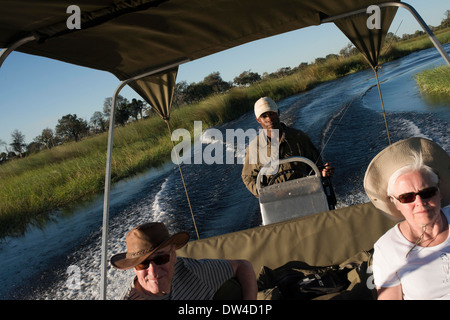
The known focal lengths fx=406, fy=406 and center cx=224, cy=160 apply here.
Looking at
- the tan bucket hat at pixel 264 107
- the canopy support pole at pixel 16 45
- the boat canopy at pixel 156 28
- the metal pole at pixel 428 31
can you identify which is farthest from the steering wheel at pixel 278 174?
the canopy support pole at pixel 16 45

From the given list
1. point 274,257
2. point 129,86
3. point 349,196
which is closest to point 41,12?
point 129,86

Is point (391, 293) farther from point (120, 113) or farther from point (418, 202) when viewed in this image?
point (120, 113)

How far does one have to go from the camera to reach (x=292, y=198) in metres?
2.74

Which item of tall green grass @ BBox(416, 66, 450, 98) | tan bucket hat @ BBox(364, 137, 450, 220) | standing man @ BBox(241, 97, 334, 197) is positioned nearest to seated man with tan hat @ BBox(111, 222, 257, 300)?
tan bucket hat @ BBox(364, 137, 450, 220)

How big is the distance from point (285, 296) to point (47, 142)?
88.9ft

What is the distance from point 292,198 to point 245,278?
1101 mm

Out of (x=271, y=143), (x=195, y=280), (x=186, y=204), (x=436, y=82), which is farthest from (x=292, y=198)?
(x=436, y=82)

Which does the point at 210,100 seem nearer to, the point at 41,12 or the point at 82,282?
the point at 82,282

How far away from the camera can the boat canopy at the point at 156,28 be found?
184 centimetres

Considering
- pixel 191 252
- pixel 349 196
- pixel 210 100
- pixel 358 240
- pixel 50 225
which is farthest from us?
pixel 210 100

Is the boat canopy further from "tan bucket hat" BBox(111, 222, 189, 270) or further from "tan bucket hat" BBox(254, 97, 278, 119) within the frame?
"tan bucket hat" BBox(111, 222, 189, 270)

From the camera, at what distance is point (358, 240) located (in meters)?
2.38

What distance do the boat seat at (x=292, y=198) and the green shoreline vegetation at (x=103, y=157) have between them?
7405 mm

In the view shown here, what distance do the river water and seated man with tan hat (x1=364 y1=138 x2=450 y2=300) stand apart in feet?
10.9
